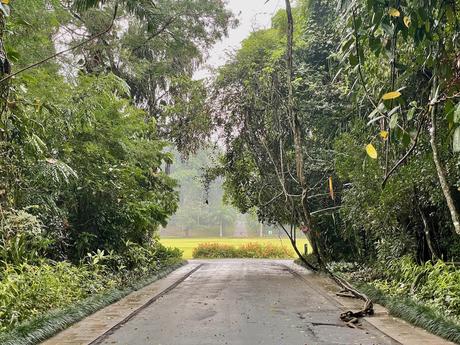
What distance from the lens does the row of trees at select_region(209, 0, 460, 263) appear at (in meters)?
9.23

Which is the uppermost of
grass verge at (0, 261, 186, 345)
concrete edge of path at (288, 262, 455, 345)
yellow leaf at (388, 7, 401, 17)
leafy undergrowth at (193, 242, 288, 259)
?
yellow leaf at (388, 7, 401, 17)

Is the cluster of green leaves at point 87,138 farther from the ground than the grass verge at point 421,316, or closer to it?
farther from the ground

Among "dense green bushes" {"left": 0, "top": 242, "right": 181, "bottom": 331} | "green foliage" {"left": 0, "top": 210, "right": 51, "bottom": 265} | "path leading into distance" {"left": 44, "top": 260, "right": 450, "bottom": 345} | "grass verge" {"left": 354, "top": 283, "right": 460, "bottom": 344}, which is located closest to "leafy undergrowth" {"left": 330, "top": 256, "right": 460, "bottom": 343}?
"grass verge" {"left": 354, "top": 283, "right": 460, "bottom": 344}

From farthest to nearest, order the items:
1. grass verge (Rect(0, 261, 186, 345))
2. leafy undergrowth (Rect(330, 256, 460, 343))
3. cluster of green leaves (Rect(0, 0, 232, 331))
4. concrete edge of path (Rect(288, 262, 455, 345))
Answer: cluster of green leaves (Rect(0, 0, 232, 331)), leafy undergrowth (Rect(330, 256, 460, 343)), concrete edge of path (Rect(288, 262, 455, 345)), grass verge (Rect(0, 261, 186, 345))

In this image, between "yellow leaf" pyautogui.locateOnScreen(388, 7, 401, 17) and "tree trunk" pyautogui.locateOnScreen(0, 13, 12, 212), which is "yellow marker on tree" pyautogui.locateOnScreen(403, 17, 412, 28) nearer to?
"yellow leaf" pyautogui.locateOnScreen(388, 7, 401, 17)

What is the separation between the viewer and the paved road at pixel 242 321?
22.4 ft

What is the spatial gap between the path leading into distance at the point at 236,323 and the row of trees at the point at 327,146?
8.13 feet

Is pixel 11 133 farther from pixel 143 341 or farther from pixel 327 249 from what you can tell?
pixel 327 249

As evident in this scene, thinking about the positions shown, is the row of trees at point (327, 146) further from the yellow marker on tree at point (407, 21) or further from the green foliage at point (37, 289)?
the green foliage at point (37, 289)

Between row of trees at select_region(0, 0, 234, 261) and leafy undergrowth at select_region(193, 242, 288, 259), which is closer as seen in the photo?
row of trees at select_region(0, 0, 234, 261)

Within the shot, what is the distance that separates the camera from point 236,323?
26.3 feet

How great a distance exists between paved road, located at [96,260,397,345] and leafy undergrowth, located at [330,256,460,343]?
720 mm

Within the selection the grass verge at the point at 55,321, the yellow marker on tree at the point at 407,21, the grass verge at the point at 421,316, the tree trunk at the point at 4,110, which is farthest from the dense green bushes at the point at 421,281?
the tree trunk at the point at 4,110

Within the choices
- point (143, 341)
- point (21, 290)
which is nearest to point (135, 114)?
point (21, 290)
